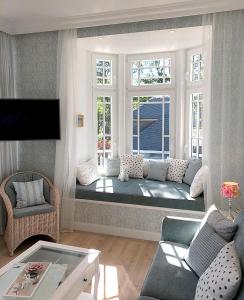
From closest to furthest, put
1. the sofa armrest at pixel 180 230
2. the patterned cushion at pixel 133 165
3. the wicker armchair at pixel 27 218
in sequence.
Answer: the sofa armrest at pixel 180 230
the wicker armchair at pixel 27 218
the patterned cushion at pixel 133 165

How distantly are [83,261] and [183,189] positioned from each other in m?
2.01

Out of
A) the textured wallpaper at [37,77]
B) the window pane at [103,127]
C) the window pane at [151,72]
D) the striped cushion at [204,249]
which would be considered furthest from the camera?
the window pane at [103,127]

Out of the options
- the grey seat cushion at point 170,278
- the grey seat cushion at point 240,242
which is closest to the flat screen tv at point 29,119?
the grey seat cushion at point 170,278

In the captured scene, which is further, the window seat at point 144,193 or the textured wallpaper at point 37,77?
the textured wallpaper at point 37,77

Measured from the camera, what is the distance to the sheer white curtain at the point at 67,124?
151 inches

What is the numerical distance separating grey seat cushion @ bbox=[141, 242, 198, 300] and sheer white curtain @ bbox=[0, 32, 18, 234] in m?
2.56

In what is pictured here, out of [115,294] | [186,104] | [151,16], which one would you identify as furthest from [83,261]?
[186,104]

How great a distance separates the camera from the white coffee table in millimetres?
1955

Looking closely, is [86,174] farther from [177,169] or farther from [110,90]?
[110,90]

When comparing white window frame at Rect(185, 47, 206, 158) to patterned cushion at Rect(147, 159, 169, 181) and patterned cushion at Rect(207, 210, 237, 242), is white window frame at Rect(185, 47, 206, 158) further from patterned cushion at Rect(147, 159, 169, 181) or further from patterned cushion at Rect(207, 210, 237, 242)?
patterned cushion at Rect(207, 210, 237, 242)

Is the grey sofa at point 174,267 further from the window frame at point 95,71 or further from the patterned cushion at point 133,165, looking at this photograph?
the window frame at point 95,71

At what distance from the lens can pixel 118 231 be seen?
152 inches

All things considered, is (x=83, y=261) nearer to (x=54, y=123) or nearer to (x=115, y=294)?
(x=115, y=294)

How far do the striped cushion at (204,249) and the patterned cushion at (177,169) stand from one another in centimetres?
205
